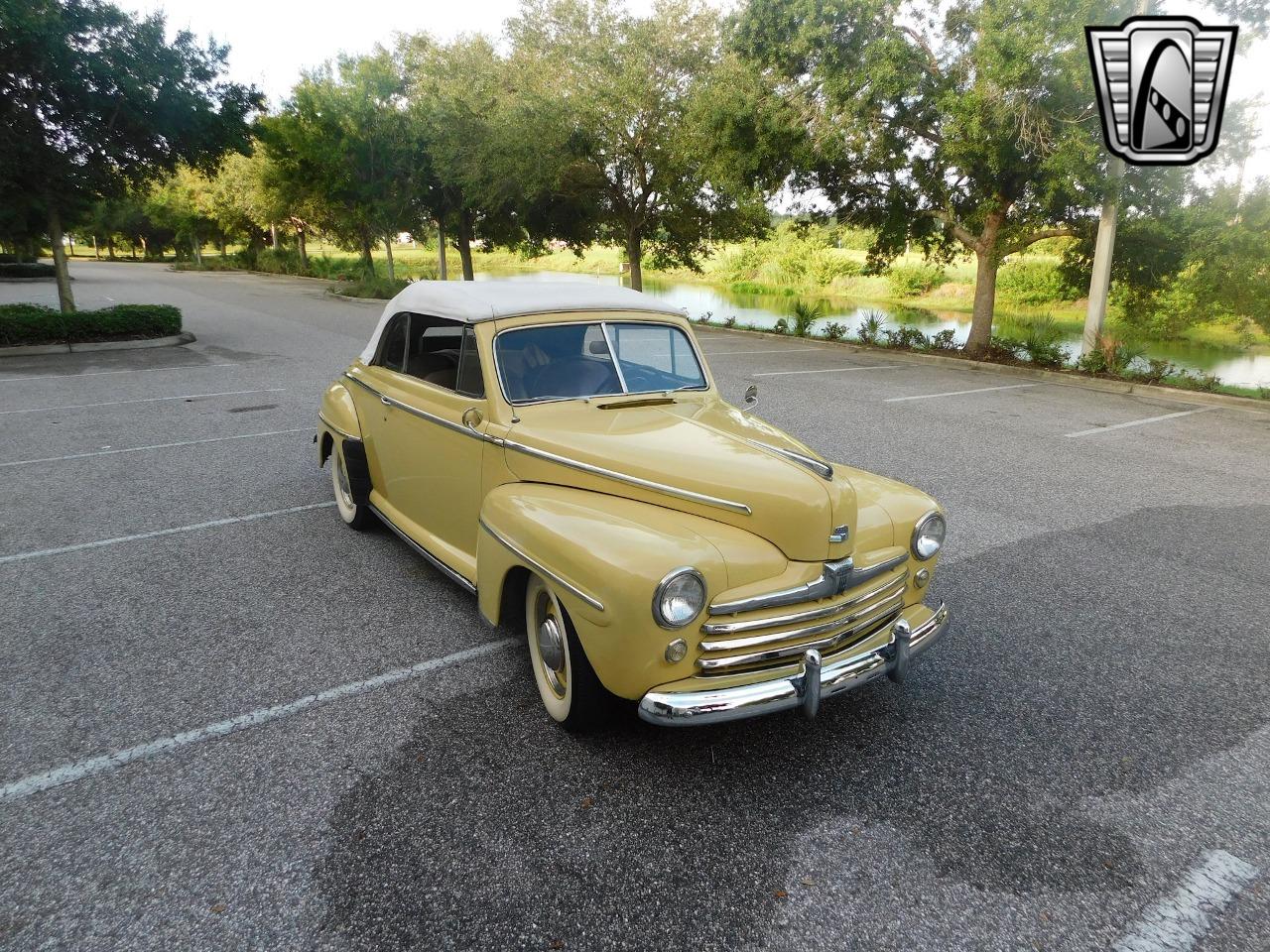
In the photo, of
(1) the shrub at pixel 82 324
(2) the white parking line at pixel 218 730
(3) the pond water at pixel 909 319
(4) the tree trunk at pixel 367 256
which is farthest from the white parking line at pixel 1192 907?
(4) the tree trunk at pixel 367 256

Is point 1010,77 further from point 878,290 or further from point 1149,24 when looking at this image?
point 878,290

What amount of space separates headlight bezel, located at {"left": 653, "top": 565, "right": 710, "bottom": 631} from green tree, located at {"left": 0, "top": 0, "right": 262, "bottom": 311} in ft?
52.7

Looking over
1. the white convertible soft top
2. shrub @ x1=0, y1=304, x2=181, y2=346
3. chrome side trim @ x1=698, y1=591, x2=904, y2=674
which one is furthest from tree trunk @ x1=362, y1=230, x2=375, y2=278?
chrome side trim @ x1=698, y1=591, x2=904, y2=674

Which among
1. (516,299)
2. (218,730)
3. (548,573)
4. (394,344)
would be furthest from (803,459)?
(394,344)

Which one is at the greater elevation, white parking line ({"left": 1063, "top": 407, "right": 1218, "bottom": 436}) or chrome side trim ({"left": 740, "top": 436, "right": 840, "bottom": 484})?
chrome side trim ({"left": 740, "top": 436, "right": 840, "bottom": 484})

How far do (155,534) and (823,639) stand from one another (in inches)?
196

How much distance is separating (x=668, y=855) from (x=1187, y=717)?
2.54 m

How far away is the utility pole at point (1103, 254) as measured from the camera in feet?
41.4

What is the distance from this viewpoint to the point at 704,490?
10.3 feet

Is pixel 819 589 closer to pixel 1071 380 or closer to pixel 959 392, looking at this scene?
pixel 959 392

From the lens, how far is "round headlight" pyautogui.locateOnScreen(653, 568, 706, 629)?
8.79ft

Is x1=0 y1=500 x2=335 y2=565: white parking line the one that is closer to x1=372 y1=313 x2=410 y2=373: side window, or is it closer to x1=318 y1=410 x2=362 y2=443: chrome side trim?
x1=318 y1=410 x2=362 y2=443: chrome side trim

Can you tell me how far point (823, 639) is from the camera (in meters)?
3.00

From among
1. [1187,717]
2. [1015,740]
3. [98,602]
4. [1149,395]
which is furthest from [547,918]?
[1149,395]
